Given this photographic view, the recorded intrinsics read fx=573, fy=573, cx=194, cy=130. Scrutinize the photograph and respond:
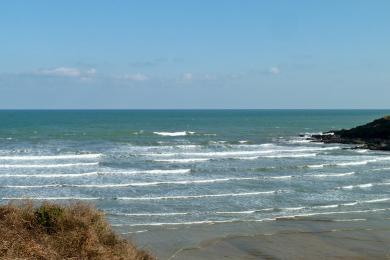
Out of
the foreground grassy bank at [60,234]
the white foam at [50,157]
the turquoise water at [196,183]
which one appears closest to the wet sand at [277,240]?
the turquoise water at [196,183]

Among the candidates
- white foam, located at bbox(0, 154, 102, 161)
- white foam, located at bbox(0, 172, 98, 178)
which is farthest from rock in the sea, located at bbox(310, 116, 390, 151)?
white foam, located at bbox(0, 172, 98, 178)

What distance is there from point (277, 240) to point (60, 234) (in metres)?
8.51

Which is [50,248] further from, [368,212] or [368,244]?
[368,212]

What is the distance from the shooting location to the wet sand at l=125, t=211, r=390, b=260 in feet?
53.9

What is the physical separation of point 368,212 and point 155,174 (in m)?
14.3

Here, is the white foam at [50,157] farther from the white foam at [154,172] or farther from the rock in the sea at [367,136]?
the rock in the sea at [367,136]

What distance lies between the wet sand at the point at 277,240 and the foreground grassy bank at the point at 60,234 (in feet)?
13.1

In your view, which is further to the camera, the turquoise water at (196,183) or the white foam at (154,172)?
A: the white foam at (154,172)

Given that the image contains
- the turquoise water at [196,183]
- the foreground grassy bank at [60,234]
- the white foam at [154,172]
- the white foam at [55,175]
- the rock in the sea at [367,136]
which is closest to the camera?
the foreground grassy bank at [60,234]

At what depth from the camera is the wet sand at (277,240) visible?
16438 millimetres

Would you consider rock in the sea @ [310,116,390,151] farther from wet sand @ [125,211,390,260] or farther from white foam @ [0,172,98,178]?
wet sand @ [125,211,390,260]

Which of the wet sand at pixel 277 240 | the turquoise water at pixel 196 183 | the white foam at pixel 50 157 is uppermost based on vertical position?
the white foam at pixel 50 157

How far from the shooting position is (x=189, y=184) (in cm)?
2970

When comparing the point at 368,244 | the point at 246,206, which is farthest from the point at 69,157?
the point at 368,244
